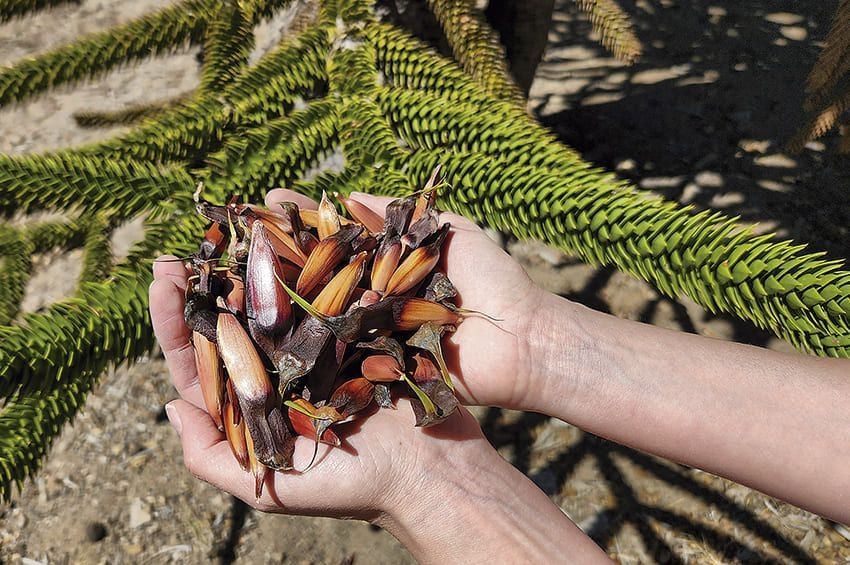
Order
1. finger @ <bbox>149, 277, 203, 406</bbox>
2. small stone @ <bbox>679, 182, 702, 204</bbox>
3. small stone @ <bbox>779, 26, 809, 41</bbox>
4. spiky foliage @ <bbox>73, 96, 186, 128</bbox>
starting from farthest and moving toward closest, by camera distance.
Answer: small stone @ <bbox>779, 26, 809, 41</bbox>, small stone @ <bbox>679, 182, 702, 204</bbox>, spiky foliage @ <bbox>73, 96, 186, 128</bbox>, finger @ <bbox>149, 277, 203, 406</bbox>

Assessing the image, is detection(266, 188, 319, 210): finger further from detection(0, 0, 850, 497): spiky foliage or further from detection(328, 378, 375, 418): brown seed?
detection(328, 378, 375, 418): brown seed

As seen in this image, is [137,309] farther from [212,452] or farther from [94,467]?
[94,467]

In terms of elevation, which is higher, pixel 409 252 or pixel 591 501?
pixel 409 252

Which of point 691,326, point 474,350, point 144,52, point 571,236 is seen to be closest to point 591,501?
point 691,326

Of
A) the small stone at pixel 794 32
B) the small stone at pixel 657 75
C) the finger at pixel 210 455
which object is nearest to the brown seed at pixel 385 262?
the finger at pixel 210 455

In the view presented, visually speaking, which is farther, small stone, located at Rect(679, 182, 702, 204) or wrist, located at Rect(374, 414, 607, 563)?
small stone, located at Rect(679, 182, 702, 204)

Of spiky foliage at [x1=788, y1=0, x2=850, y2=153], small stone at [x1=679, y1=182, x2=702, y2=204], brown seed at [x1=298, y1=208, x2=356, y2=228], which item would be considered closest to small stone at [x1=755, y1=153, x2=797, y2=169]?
small stone at [x1=679, y1=182, x2=702, y2=204]

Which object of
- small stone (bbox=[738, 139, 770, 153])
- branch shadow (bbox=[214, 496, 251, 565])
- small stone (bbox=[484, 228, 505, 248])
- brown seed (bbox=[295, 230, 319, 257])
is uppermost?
brown seed (bbox=[295, 230, 319, 257])

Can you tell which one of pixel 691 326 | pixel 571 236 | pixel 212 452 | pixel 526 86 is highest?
pixel 571 236
